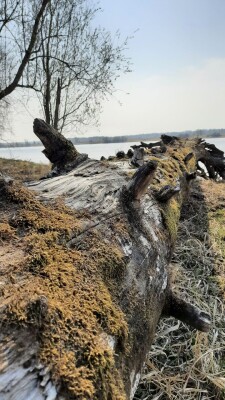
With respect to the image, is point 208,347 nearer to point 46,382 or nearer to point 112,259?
point 112,259

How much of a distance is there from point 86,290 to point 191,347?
1.17 metres

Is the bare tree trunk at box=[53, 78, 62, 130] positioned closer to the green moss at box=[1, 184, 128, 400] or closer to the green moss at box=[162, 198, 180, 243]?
the green moss at box=[162, 198, 180, 243]

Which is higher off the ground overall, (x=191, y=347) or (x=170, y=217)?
(x=170, y=217)

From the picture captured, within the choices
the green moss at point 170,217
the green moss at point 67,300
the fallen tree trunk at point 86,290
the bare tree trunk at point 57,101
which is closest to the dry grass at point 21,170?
the bare tree trunk at point 57,101

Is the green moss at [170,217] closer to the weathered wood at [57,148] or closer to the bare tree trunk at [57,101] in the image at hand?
the weathered wood at [57,148]

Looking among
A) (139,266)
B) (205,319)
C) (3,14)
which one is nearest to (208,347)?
(205,319)

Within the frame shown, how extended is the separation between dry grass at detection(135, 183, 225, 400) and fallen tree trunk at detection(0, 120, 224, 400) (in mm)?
380

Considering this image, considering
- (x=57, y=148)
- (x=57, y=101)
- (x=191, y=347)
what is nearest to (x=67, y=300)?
(x=191, y=347)

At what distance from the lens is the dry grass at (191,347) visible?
5.76 feet

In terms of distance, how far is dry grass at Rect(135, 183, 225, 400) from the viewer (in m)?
1.76

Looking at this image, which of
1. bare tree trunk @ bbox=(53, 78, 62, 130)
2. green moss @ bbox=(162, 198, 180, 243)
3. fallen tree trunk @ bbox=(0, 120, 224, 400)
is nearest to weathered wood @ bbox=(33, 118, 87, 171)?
fallen tree trunk @ bbox=(0, 120, 224, 400)

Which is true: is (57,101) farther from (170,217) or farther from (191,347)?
(191,347)

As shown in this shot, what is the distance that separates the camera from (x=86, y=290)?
3.77 ft

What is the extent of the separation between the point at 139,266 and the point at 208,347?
91 cm
